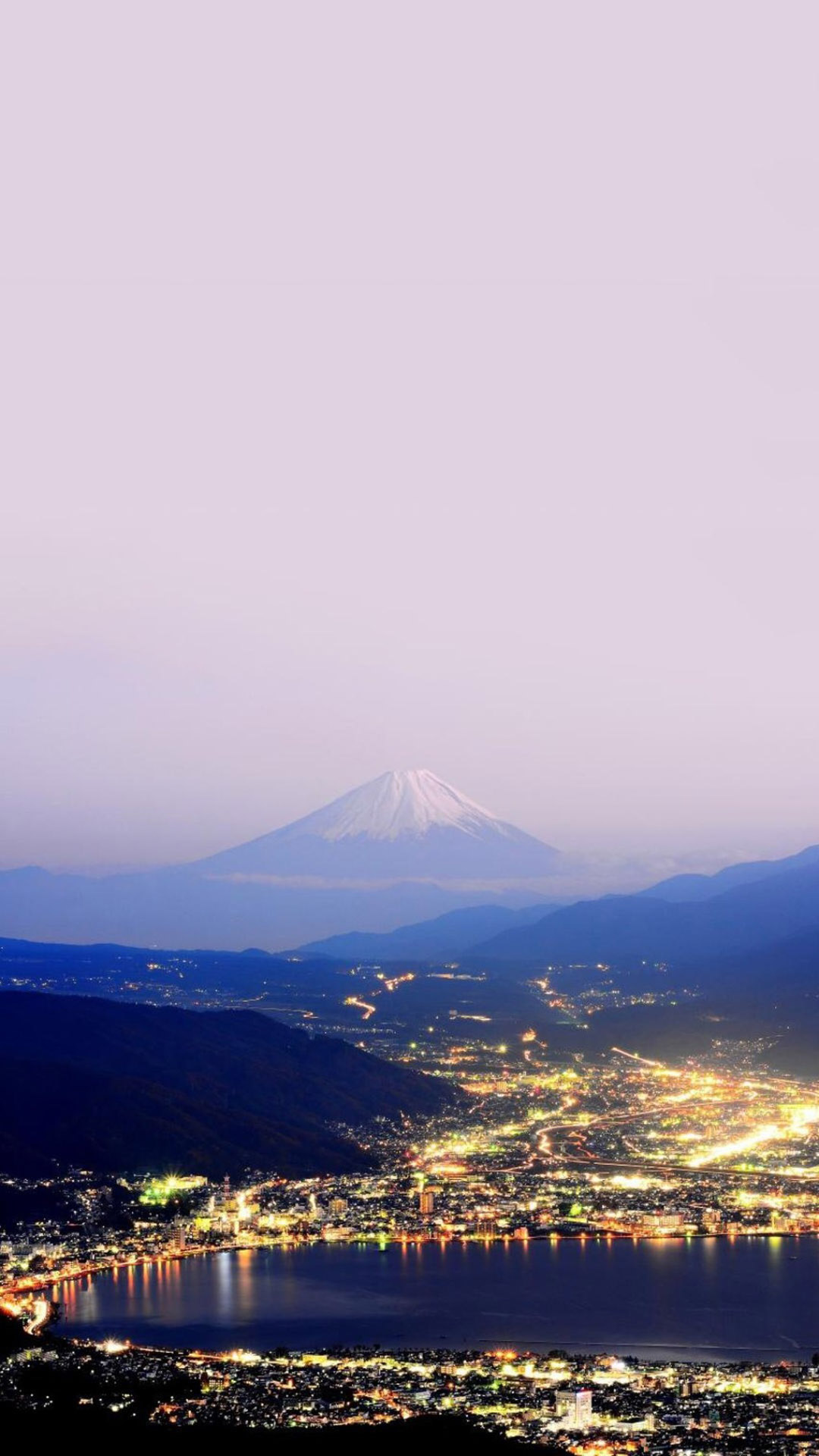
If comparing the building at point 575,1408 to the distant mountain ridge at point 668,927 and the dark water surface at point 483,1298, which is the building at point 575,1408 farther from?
the distant mountain ridge at point 668,927

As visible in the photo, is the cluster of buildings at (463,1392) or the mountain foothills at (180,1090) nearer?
the cluster of buildings at (463,1392)

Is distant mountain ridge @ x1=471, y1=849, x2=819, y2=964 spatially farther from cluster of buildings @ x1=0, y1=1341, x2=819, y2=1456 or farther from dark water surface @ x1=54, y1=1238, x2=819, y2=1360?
cluster of buildings @ x1=0, y1=1341, x2=819, y2=1456

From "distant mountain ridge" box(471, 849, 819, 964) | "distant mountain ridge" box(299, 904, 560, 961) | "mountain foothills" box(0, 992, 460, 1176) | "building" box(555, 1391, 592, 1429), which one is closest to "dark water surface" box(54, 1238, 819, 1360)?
"building" box(555, 1391, 592, 1429)

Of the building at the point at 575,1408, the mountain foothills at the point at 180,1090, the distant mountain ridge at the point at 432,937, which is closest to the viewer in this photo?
the building at the point at 575,1408

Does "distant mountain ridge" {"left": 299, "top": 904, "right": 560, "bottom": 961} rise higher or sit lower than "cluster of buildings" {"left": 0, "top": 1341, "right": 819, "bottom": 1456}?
higher

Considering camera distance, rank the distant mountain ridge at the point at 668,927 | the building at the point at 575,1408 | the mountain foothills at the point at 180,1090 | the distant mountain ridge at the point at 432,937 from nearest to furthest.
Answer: the building at the point at 575,1408
the mountain foothills at the point at 180,1090
the distant mountain ridge at the point at 668,927
the distant mountain ridge at the point at 432,937

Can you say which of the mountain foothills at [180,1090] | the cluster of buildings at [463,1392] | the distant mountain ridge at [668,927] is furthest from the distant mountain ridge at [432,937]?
the cluster of buildings at [463,1392]
